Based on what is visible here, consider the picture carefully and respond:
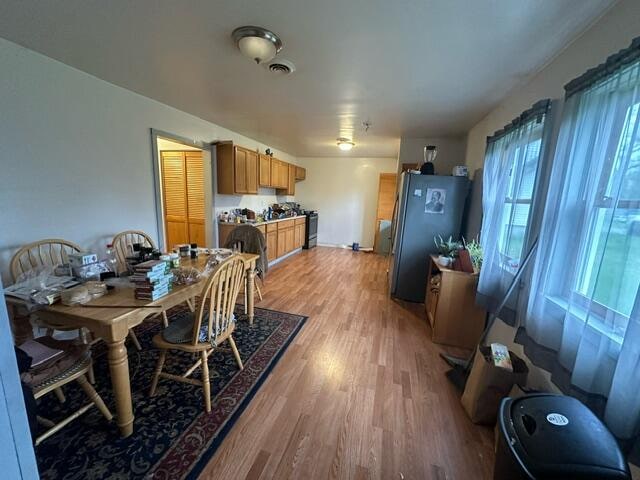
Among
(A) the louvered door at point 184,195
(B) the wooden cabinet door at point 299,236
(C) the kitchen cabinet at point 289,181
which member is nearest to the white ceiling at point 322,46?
(A) the louvered door at point 184,195

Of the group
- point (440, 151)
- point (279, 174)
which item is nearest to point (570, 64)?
point (440, 151)

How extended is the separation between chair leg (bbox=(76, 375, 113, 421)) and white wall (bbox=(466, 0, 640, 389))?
2.62 meters

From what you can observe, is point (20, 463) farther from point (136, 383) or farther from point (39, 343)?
point (136, 383)

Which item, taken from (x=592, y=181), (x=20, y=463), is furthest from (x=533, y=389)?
(x=20, y=463)

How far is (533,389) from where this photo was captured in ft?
5.23

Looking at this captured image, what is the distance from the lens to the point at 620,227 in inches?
41.6

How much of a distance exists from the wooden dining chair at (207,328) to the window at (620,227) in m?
1.91

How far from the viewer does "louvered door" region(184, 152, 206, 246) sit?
4.21 metres

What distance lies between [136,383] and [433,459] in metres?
1.98

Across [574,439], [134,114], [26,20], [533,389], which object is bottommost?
[533,389]

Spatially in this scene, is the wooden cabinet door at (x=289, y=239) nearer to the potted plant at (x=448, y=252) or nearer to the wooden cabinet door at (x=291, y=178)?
the wooden cabinet door at (x=291, y=178)

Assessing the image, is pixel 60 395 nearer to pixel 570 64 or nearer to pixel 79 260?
pixel 79 260

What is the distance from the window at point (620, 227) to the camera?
101 cm

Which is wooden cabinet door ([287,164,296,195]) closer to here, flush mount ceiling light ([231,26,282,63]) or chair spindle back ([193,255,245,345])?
flush mount ceiling light ([231,26,282,63])
